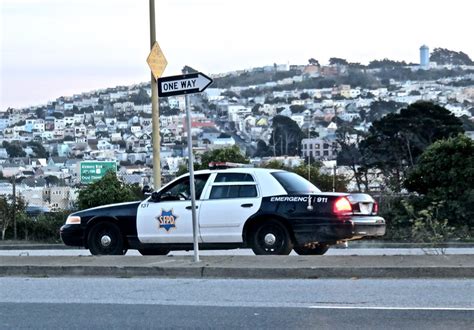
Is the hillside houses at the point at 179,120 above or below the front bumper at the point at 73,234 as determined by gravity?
above

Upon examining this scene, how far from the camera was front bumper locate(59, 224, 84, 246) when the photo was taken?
15695 mm

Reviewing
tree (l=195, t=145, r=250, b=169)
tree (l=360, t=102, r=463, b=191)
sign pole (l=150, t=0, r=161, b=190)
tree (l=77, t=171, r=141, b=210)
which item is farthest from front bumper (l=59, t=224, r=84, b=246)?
tree (l=360, t=102, r=463, b=191)

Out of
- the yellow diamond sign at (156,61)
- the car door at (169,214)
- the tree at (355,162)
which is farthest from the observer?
the tree at (355,162)

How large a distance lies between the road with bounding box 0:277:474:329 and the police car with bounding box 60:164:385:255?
7.85ft

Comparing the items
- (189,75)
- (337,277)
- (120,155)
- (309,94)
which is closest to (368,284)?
(337,277)

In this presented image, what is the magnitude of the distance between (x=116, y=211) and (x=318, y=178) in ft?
47.7

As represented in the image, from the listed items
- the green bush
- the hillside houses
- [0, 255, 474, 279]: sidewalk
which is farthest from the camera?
the hillside houses

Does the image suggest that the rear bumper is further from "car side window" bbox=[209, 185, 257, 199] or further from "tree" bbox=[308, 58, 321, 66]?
"tree" bbox=[308, 58, 321, 66]

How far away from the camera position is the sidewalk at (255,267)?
1190cm

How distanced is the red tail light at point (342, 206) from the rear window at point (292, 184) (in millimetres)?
816

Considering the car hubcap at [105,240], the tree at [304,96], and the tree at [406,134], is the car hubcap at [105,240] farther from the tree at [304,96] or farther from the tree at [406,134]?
the tree at [304,96]

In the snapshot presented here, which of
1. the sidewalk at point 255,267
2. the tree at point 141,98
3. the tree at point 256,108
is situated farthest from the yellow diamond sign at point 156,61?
the tree at point 256,108

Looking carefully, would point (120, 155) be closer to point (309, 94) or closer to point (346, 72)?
point (309, 94)

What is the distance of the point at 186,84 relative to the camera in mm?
12953
